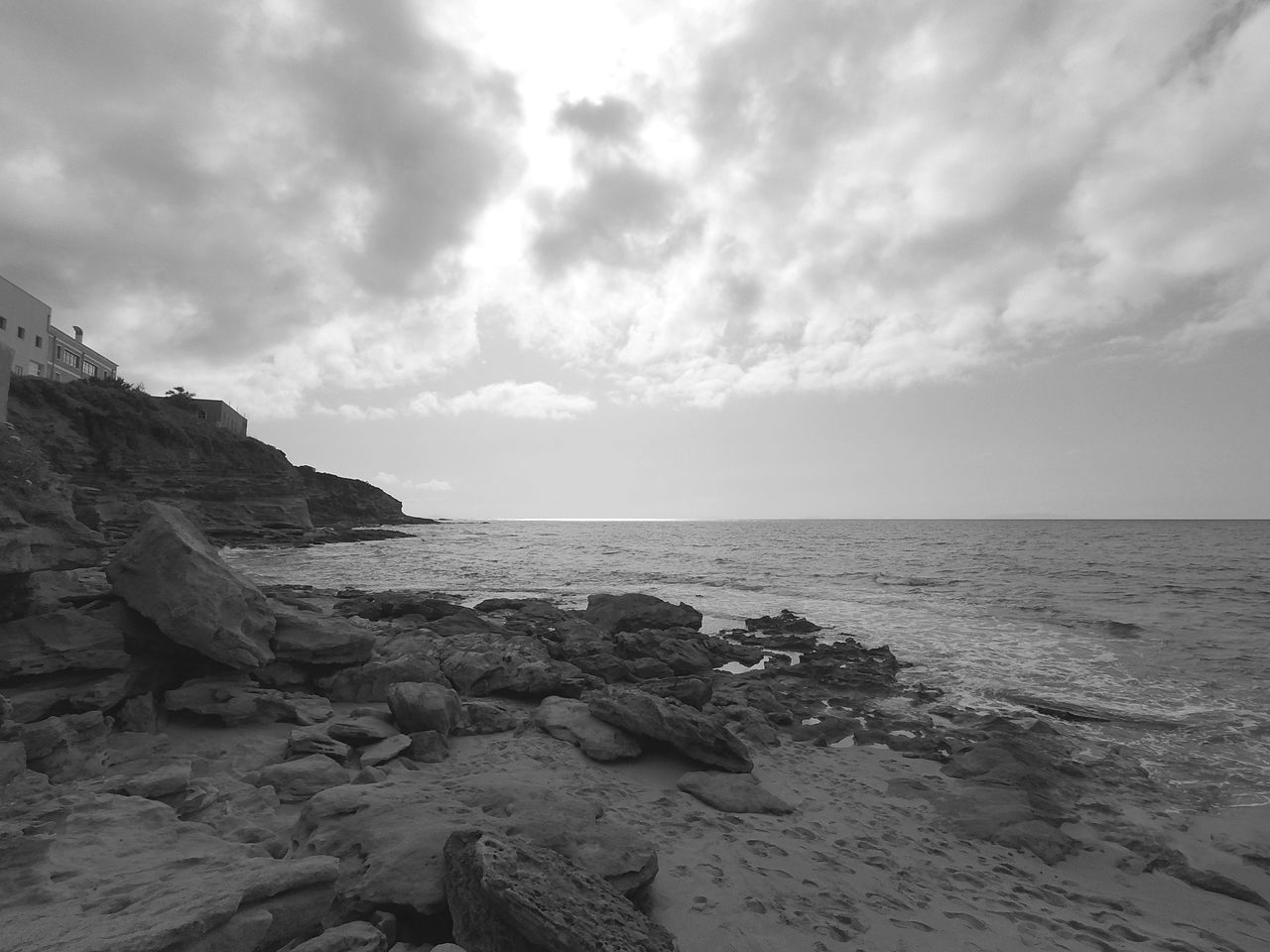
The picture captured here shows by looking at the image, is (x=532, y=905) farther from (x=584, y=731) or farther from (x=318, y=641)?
(x=318, y=641)

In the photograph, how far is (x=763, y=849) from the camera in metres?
5.49

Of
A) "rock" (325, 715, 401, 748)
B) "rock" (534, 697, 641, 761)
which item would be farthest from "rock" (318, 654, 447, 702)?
"rock" (534, 697, 641, 761)

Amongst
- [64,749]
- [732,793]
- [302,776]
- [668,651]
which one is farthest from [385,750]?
[668,651]

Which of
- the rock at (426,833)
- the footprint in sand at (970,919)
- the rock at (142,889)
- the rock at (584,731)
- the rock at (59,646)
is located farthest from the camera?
the rock at (584,731)

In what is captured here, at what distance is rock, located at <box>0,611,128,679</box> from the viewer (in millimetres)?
6508

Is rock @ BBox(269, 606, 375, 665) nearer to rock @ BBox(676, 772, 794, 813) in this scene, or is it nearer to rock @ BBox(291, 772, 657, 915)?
rock @ BBox(291, 772, 657, 915)

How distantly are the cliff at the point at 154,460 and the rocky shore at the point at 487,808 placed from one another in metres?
34.5

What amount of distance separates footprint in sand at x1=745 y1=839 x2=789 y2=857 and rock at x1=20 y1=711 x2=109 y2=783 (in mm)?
6123

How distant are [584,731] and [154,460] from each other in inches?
2410

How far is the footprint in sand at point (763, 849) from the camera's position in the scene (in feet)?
17.8

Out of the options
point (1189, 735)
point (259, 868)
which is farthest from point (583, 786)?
point (1189, 735)

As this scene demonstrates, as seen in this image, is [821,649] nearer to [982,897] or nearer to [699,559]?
[982,897]

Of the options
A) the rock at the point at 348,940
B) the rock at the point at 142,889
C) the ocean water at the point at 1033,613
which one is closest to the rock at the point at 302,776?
the rock at the point at 142,889

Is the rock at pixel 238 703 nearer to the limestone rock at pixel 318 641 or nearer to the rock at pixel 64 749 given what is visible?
the limestone rock at pixel 318 641
